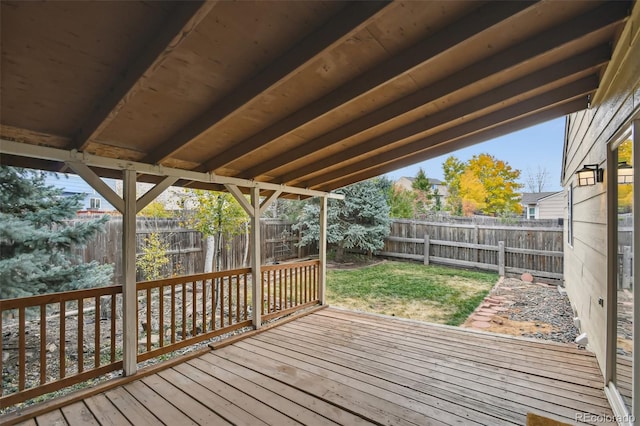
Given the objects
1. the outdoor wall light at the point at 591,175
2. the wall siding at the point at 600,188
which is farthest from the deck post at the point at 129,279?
the outdoor wall light at the point at 591,175

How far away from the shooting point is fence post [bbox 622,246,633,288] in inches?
Result: 73.9

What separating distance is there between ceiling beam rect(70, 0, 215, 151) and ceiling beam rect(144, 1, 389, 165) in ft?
1.93

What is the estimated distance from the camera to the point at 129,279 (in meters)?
2.85

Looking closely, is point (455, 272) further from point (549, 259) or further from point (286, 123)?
point (286, 123)

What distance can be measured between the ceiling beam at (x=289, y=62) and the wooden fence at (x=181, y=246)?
3963mm

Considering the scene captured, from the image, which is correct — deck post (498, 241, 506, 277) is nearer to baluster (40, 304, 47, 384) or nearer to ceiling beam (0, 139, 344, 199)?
ceiling beam (0, 139, 344, 199)

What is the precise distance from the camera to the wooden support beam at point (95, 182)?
8.29 feet

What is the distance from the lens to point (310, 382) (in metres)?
2.71

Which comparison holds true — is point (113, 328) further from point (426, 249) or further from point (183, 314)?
point (426, 249)

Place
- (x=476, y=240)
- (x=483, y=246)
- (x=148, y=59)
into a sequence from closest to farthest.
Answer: (x=148, y=59)
(x=483, y=246)
(x=476, y=240)

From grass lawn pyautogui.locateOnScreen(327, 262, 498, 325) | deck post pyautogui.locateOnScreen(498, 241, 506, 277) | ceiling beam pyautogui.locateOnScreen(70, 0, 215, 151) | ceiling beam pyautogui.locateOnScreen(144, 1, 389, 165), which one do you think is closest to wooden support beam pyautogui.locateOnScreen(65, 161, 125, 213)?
ceiling beam pyautogui.locateOnScreen(70, 0, 215, 151)

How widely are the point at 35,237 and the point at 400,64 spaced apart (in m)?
4.41

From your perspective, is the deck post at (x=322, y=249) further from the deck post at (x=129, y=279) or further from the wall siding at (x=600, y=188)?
the wall siding at (x=600, y=188)

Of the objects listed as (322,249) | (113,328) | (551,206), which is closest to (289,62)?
(113,328)
